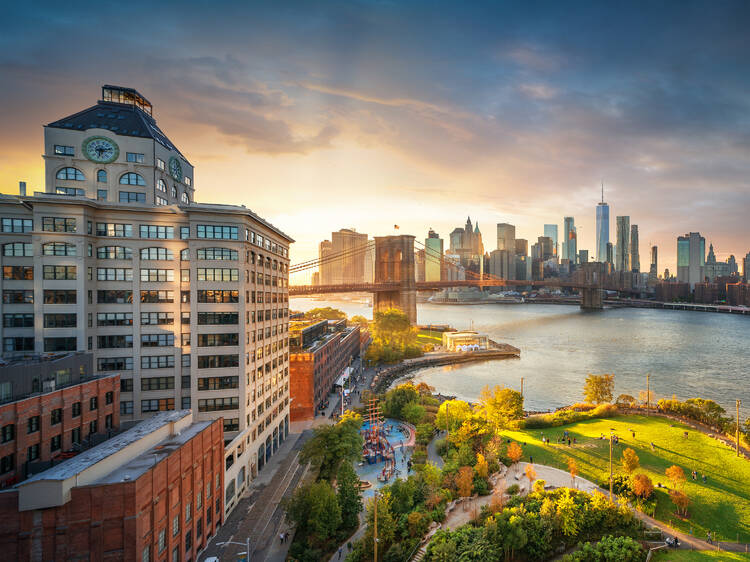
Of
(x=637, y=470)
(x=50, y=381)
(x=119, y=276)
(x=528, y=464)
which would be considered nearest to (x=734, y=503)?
(x=637, y=470)

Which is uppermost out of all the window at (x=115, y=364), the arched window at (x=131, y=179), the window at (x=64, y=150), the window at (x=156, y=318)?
the window at (x=64, y=150)

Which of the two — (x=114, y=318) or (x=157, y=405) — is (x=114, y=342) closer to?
(x=114, y=318)

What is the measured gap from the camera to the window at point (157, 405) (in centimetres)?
3544

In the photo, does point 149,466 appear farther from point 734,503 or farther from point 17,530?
point 734,503

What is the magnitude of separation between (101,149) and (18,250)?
1356 centimetres

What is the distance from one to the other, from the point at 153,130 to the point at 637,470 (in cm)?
6059

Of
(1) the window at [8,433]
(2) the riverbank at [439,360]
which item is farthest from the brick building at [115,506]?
(2) the riverbank at [439,360]

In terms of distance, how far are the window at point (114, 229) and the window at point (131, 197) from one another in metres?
7.61

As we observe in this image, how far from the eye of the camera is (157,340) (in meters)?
35.8

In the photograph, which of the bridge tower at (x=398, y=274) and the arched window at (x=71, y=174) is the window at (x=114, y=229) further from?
the bridge tower at (x=398, y=274)

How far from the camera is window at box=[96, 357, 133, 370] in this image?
34875 mm

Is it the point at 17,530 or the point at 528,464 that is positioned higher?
the point at 17,530

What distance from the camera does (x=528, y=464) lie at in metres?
36.7

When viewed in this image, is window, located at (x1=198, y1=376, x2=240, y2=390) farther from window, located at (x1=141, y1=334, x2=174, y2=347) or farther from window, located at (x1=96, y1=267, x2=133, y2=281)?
window, located at (x1=96, y1=267, x2=133, y2=281)
